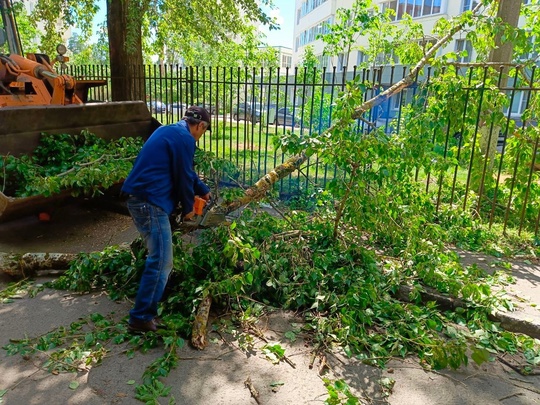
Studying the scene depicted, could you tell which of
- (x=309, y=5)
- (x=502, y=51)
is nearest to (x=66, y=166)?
(x=502, y=51)

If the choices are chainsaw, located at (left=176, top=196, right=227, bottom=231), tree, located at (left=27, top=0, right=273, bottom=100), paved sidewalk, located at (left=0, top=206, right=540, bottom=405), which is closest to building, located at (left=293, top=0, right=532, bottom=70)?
tree, located at (left=27, top=0, right=273, bottom=100)

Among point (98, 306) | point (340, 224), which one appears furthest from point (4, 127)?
point (340, 224)

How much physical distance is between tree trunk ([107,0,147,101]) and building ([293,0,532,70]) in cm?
661

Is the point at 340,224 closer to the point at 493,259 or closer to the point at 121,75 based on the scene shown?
the point at 493,259

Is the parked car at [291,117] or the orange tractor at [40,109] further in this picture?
the parked car at [291,117]

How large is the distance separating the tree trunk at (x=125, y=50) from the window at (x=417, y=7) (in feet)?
69.4

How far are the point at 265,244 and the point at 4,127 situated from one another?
3.49m

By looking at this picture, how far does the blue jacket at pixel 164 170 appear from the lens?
3402 mm

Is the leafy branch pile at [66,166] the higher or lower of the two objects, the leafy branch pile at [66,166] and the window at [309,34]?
the lower

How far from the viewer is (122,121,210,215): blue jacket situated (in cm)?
340

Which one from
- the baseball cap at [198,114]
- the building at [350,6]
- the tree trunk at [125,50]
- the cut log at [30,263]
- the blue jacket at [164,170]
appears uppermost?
the building at [350,6]

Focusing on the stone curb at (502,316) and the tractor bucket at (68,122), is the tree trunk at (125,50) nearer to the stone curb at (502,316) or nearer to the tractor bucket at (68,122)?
the tractor bucket at (68,122)

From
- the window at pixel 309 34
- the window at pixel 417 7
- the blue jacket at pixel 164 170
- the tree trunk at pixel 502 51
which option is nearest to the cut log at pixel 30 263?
the blue jacket at pixel 164 170

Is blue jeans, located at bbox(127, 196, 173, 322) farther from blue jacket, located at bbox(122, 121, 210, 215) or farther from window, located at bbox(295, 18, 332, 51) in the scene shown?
window, located at bbox(295, 18, 332, 51)
